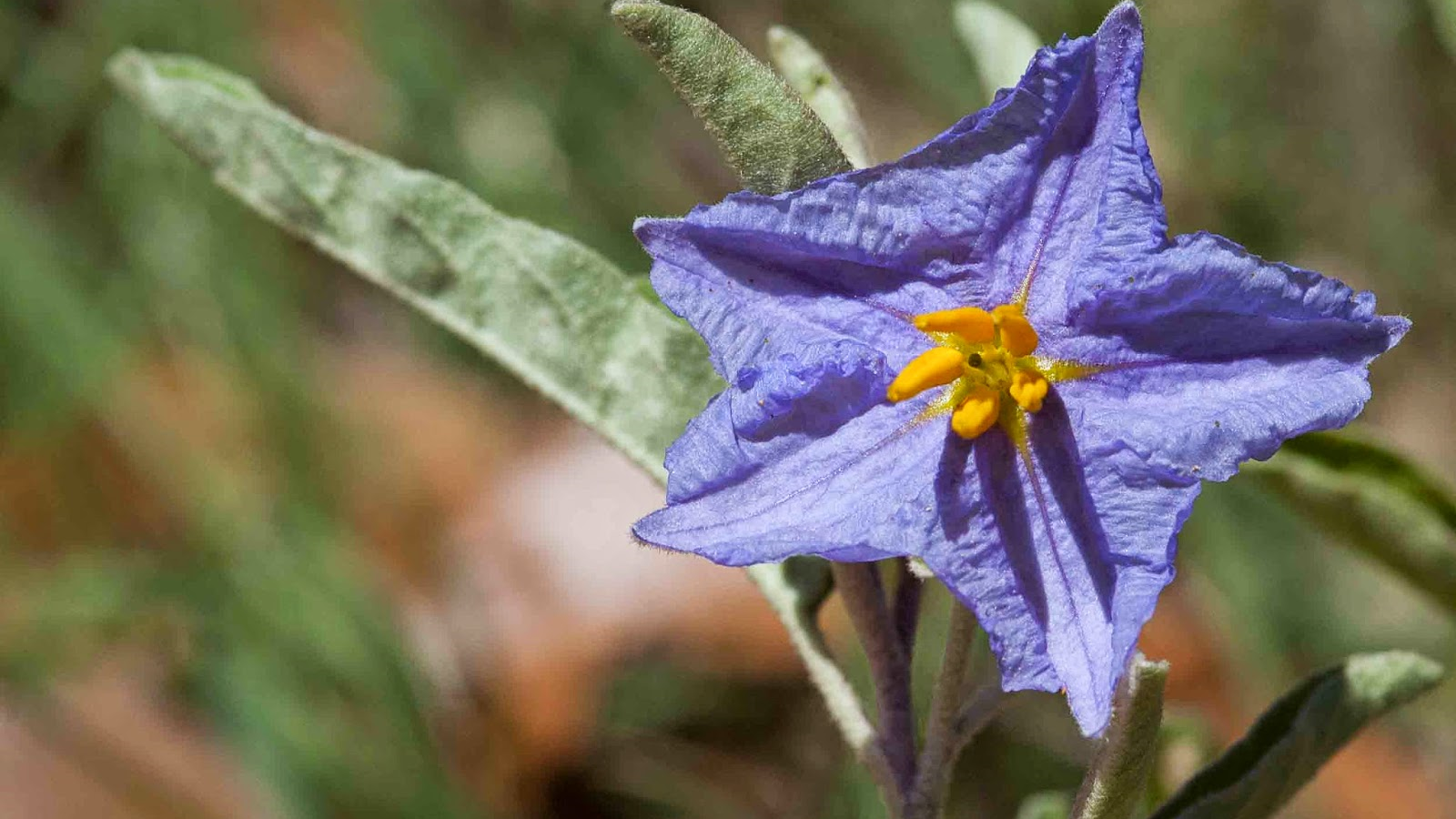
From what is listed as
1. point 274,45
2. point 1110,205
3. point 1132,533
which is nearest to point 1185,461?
point 1132,533

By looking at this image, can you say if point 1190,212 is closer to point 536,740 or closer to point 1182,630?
point 1182,630

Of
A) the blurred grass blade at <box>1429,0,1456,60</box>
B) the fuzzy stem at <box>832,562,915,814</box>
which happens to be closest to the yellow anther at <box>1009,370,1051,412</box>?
the fuzzy stem at <box>832,562,915,814</box>

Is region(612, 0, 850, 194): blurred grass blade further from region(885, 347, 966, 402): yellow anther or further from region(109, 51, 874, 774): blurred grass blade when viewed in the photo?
A: region(109, 51, 874, 774): blurred grass blade

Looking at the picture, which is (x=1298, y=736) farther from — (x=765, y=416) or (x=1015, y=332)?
(x=765, y=416)

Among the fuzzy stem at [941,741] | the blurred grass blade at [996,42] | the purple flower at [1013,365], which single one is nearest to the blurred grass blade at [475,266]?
the fuzzy stem at [941,741]

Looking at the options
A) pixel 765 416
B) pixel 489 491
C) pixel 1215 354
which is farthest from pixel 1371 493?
pixel 489 491
